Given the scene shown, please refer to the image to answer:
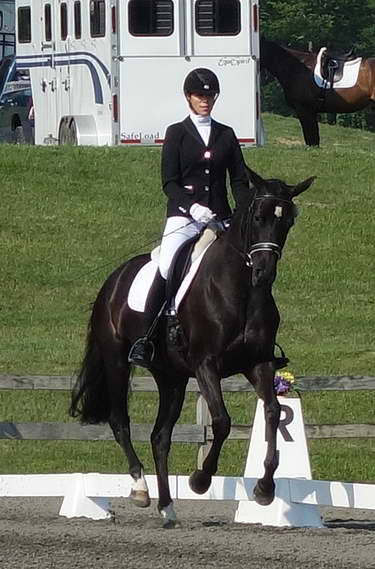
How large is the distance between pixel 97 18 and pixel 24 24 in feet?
12.9

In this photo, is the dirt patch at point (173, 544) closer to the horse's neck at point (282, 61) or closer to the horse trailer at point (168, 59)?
the horse trailer at point (168, 59)

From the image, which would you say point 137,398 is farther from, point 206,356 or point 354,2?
point 354,2

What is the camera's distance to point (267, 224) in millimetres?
9242

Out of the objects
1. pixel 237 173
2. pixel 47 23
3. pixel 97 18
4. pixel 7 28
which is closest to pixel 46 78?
pixel 47 23

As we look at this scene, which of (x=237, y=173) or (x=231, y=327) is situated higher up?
(x=237, y=173)

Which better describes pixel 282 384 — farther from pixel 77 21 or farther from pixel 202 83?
pixel 77 21

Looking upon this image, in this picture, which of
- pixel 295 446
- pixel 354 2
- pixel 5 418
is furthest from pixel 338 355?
pixel 354 2

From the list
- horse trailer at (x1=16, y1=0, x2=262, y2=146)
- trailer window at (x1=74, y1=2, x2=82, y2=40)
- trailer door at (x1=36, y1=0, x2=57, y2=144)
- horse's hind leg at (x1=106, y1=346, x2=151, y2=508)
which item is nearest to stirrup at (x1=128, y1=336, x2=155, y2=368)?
horse's hind leg at (x1=106, y1=346, x2=151, y2=508)

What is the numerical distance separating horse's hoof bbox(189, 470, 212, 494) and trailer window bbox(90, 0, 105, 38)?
52.6ft

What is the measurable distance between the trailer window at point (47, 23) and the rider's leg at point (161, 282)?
57.5 ft

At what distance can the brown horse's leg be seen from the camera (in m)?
27.0

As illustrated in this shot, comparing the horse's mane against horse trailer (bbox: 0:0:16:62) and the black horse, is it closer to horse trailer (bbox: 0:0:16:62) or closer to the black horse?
horse trailer (bbox: 0:0:16:62)

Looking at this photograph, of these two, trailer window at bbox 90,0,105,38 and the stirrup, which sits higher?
trailer window at bbox 90,0,105,38

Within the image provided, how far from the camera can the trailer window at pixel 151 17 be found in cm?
2442
